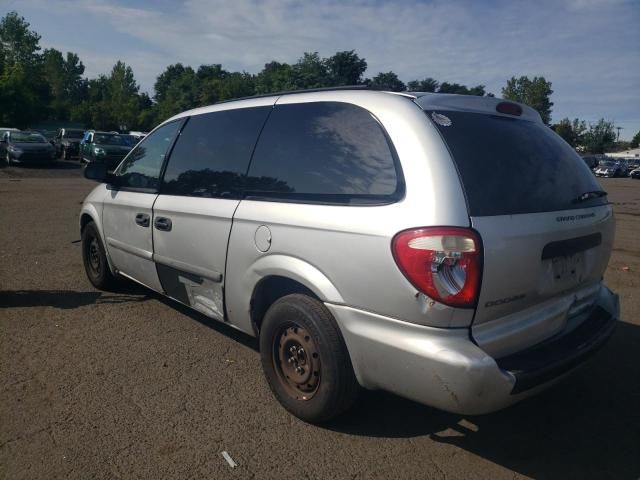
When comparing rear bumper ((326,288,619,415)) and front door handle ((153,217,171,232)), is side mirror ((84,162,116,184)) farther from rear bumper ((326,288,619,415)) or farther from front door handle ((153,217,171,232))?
rear bumper ((326,288,619,415))

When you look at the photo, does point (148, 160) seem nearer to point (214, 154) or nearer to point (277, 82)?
point (214, 154)

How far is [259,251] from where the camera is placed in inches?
120

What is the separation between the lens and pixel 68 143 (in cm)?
2862

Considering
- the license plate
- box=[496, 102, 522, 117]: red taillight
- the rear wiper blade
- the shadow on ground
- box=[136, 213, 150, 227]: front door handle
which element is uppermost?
box=[496, 102, 522, 117]: red taillight

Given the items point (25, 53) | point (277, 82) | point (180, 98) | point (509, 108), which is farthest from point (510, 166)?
point (25, 53)

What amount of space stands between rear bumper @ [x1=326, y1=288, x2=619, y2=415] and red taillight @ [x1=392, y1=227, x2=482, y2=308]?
0.53 ft

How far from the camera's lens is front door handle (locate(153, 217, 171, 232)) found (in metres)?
3.83

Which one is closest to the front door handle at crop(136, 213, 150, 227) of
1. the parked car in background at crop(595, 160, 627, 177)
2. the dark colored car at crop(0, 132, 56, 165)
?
the dark colored car at crop(0, 132, 56, 165)

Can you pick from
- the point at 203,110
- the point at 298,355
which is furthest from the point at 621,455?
the point at 203,110

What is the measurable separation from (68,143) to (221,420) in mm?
29803

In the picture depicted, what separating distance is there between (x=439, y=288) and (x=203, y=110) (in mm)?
2660

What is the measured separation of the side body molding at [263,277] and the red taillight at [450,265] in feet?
1.66

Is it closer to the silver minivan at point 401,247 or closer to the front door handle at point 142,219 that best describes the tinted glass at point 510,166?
the silver minivan at point 401,247

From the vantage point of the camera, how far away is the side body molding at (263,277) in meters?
2.67
